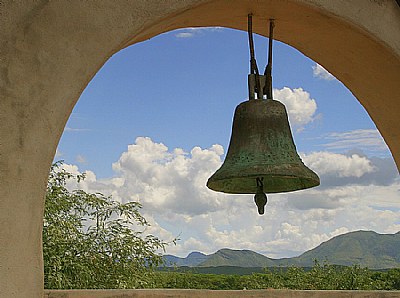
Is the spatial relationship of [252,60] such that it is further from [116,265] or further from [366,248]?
[366,248]

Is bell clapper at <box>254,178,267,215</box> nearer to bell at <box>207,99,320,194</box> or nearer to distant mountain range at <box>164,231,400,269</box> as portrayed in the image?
bell at <box>207,99,320,194</box>

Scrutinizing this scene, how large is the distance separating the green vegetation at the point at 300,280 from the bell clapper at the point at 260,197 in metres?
4.64

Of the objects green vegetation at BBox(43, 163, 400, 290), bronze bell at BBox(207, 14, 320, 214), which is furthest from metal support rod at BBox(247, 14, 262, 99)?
green vegetation at BBox(43, 163, 400, 290)

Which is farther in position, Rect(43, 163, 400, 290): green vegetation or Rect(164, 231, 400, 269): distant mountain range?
Rect(164, 231, 400, 269): distant mountain range

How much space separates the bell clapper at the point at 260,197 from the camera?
8.80 ft

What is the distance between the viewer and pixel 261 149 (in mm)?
2570

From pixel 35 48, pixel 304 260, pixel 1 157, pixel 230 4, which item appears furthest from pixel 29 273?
pixel 304 260

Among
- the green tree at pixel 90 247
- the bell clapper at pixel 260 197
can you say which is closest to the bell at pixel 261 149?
the bell clapper at pixel 260 197

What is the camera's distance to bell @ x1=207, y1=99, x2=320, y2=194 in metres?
2.50

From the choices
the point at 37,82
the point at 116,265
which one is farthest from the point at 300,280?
the point at 37,82

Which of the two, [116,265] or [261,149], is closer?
[261,149]

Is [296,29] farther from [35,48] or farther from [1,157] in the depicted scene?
[1,157]

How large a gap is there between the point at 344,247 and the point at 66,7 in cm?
1010

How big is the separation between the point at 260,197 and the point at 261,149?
0.23 meters
